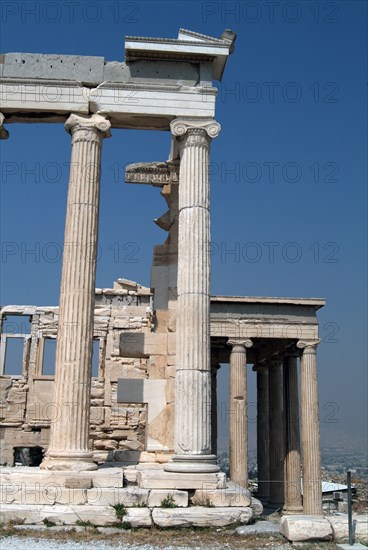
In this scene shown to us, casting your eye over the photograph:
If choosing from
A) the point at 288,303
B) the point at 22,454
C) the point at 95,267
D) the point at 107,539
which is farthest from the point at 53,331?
the point at 107,539

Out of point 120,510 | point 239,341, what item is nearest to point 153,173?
point 120,510

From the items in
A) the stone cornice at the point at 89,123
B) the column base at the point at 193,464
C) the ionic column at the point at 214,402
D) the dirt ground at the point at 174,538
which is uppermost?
the stone cornice at the point at 89,123

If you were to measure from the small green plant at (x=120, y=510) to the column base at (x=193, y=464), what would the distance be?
4.66 ft

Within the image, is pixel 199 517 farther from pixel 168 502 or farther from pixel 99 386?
pixel 99 386

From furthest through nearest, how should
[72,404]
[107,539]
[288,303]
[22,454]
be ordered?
[22,454]
[288,303]
[72,404]
[107,539]

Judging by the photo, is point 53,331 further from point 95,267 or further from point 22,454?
point 95,267

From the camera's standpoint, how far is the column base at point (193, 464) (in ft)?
42.6

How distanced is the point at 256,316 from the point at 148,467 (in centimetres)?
1222

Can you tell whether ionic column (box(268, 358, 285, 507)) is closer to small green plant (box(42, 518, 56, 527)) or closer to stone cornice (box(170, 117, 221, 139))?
stone cornice (box(170, 117, 221, 139))

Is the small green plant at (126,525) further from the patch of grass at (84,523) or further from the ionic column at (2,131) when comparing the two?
the ionic column at (2,131)

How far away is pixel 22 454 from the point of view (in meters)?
32.2

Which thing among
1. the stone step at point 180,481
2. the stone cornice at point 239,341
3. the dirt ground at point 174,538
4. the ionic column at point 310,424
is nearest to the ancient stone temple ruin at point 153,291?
the stone step at point 180,481

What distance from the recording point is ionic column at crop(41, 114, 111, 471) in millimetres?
13414

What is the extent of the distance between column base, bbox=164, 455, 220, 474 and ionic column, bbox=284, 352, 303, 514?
571 inches
